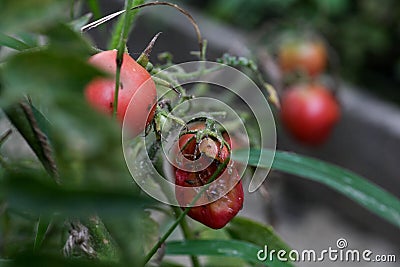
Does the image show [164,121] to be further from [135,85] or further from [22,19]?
[22,19]

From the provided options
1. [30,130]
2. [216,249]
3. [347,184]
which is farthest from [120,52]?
[347,184]

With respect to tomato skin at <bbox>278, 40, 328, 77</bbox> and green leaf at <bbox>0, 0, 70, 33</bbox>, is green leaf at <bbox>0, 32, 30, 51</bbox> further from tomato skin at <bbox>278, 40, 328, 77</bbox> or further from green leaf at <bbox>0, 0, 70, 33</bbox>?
tomato skin at <bbox>278, 40, 328, 77</bbox>

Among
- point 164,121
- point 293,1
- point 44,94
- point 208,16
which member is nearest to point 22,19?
point 44,94

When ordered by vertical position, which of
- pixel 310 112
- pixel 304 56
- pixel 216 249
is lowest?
pixel 216 249

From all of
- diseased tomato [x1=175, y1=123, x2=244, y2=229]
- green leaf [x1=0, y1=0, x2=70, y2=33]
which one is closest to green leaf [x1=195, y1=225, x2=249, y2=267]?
diseased tomato [x1=175, y1=123, x2=244, y2=229]

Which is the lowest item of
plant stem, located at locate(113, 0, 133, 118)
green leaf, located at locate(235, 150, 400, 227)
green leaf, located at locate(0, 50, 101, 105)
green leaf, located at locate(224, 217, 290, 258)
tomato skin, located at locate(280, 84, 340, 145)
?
green leaf, located at locate(0, 50, 101, 105)

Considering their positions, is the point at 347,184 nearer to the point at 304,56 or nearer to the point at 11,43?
the point at 11,43
